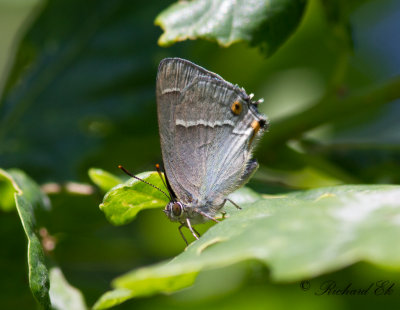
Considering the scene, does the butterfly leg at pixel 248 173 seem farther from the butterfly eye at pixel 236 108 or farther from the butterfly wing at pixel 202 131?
the butterfly eye at pixel 236 108

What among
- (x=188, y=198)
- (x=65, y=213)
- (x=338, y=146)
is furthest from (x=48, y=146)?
(x=338, y=146)

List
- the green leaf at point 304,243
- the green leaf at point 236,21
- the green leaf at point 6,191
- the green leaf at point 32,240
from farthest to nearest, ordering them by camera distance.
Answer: the green leaf at point 236,21
the green leaf at point 6,191
the green leaf at point 32,240
the green leaf at point 304,243

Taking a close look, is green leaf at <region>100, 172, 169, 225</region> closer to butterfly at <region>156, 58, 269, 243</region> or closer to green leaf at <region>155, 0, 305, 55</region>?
butterfly at <region>156, 58, 269, 243</region>

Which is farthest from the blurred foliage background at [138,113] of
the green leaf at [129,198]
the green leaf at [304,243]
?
the green leaf at [304,243]

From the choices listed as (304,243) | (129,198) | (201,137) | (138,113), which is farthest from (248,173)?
(304,243)

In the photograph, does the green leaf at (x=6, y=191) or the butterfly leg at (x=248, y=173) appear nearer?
the green leaf at (x=6, y=191)

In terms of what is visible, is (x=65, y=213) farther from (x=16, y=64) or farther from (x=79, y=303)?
(x=16, y=64)

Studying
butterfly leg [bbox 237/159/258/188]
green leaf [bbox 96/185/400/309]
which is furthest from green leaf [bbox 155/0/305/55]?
green leaf [bbox 96/185/400/309]
